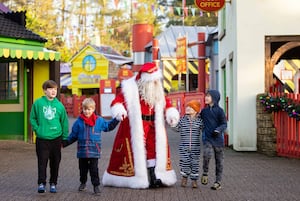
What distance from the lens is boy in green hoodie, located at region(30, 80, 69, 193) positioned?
26.5 feet

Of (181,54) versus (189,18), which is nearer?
(181,54)

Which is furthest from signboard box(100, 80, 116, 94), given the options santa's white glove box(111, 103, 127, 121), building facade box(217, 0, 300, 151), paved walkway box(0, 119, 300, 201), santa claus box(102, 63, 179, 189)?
santa's white glove box(111, 103, 127, 121)

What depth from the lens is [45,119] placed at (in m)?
8.05

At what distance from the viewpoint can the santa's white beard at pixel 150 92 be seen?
874 cm

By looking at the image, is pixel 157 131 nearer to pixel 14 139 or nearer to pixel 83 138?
pixel 83 138

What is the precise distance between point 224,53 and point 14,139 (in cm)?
651

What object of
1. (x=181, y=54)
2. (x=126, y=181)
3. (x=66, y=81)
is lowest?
(x=126, y=181)

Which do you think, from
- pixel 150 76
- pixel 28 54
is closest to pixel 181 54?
pixel 28 54

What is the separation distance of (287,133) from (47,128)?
6.60 metres

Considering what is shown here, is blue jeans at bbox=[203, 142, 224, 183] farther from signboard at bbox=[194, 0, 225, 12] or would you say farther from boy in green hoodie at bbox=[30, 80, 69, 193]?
signboard at bbox=[194, 0, 225, 12]

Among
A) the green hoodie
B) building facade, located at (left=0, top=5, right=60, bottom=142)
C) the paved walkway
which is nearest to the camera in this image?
the paved walkway

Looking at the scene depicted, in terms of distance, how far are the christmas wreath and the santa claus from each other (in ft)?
14.3

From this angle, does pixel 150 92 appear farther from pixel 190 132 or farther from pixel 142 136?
pixel 190 132

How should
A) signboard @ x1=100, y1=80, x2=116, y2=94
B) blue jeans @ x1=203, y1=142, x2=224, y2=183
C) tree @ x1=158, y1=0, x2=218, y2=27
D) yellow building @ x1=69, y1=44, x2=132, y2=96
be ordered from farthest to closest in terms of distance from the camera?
tree @ x1=158, y1=0, x2=218, y2=27
yellow building @ x1=69, y1=44, x2=132, y2=96
signboard @ x1=100, y1=80, x2=116, y2=94
blue jeans @ x1=203, y1=142, x2=224, y2=183
